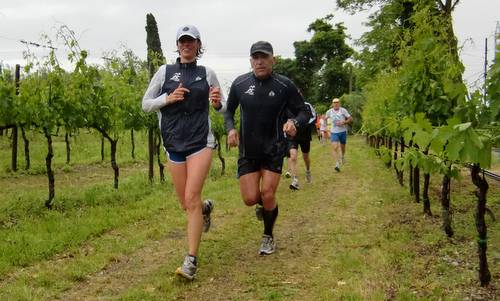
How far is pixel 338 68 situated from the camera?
5103 centimetres

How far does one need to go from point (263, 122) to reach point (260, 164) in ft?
1.52

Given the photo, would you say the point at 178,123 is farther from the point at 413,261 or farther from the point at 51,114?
the point at 51,114

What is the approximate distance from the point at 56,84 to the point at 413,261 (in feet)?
21.4

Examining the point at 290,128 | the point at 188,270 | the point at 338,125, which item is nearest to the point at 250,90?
the point at 290,128

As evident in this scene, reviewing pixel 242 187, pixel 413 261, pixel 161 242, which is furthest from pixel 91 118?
pixel 413 261

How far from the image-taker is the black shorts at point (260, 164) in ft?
17.7

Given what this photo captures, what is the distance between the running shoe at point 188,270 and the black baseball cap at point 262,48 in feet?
6.93

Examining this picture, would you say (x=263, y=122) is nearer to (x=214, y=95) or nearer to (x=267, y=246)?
(x=214, y=95)

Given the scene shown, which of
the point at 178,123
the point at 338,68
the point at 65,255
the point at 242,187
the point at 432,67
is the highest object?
the point at 338,68

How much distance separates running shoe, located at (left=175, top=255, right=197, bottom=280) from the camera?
453 centimetres

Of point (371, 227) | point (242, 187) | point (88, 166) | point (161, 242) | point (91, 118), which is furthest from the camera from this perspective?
point (88, 166)

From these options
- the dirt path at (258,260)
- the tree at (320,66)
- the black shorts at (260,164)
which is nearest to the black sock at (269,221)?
the dirt path at (258,260)

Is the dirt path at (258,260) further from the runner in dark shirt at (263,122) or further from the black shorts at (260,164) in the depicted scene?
the black shorts at (260,164)

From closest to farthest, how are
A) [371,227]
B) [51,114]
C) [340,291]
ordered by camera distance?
1. [340,291]
2. [371,227]
3. [51,114]
